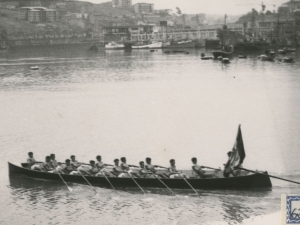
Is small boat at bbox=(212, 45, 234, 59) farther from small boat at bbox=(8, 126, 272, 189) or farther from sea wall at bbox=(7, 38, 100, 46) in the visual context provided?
sea wall at bbox=(7, 38, 100, 46)

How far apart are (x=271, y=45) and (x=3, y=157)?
263ft

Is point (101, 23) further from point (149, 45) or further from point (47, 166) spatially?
point (47, 166)

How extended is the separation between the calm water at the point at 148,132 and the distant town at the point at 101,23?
2559 inches

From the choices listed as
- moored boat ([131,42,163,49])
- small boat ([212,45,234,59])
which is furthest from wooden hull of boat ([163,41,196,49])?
small boat ([212,45,234,59])

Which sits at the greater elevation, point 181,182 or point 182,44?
point 182,44

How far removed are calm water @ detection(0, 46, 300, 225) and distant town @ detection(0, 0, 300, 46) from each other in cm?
6500

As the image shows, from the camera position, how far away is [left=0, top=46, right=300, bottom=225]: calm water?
58.0ft

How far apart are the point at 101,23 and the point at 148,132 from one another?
162m

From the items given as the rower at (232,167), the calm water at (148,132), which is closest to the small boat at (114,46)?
the calm water at (148,132)

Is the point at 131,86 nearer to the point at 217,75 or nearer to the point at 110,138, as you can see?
the point at 217,75

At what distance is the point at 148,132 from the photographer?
30594mm

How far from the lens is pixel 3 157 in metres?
25.6

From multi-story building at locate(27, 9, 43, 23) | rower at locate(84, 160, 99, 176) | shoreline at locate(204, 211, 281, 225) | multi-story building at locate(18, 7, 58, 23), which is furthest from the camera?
multi-story building at locate(27, 9, 43, 23)

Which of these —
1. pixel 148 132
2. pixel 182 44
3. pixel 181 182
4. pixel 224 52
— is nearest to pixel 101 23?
pixel 182 44
